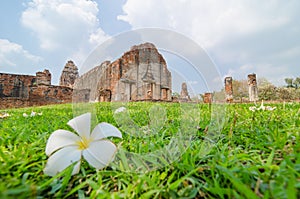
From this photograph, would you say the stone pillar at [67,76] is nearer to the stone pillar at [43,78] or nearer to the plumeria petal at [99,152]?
the stone pillar at [43,78]

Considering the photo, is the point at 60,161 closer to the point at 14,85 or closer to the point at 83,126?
the point at 83,126

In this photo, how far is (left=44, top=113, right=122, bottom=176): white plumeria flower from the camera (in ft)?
1.70

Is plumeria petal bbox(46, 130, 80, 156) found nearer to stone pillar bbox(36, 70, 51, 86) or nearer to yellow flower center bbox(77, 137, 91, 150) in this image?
yellow flower center bbox(77, 137, 91, 150)

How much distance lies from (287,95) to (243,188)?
69.5 ft

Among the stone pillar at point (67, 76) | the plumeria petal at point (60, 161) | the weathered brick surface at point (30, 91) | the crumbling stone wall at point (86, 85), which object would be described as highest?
the stone pillar at point (67, 76)

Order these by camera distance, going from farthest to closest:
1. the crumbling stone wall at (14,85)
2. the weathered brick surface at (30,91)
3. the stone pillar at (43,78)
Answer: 1. the crumbling stone wall at (14,85)
2. the stone pillar at (43,78)
3. the weathered brick surface at (30,91)

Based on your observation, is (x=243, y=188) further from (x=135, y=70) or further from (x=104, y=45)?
(x=135, y=70)

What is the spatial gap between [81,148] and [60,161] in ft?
0.23

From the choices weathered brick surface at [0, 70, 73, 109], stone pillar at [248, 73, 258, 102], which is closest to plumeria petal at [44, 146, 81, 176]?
weathered brick surface at [0, 70, 73, 109]

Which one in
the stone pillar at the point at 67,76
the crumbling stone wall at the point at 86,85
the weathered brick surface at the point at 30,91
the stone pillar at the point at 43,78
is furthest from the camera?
the stone pillar at the point at 67,76

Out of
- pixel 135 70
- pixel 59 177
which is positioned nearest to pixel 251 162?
pixel 59 177

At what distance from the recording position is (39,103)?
41.6 ft

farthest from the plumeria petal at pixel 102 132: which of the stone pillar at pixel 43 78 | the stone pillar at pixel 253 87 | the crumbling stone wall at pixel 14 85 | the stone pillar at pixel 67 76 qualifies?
the stone pillar at pixel 67 76

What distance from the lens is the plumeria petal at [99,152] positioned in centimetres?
53
